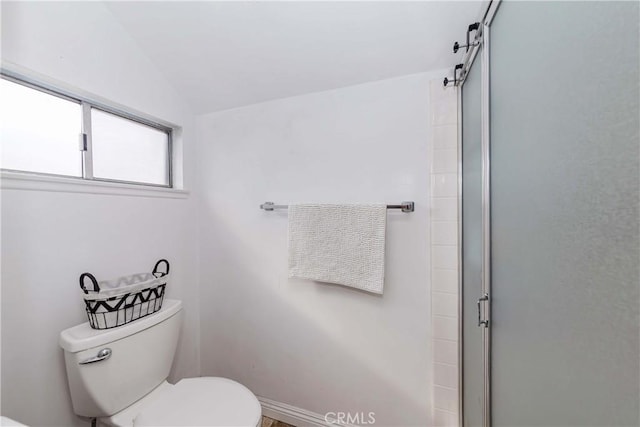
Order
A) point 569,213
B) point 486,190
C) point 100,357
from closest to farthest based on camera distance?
point 569,213 < point 486,190 < point 100,357

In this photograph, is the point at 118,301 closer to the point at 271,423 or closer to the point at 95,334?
the point at 95,334

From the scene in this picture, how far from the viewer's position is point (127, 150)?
53.5 inches

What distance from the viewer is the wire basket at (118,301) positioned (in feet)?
3.20

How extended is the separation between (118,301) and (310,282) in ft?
2.82

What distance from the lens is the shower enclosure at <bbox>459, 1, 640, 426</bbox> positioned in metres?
0.30

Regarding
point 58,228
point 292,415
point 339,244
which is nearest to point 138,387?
point 58,228

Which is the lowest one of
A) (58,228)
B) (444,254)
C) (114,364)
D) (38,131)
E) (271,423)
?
(271,423)

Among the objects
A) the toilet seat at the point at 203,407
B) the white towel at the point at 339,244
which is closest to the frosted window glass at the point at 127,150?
the white towel at the point at 339,244

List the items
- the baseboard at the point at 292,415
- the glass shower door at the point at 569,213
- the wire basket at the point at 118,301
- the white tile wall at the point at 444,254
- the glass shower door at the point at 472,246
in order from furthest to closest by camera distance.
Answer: the baseboard at the point at 292,415, the white tile wall at the point at 444,254, the wire basket at the point at 118,301, the glass shower door at the point at 472,246, the glass shower door at the point at 569,213

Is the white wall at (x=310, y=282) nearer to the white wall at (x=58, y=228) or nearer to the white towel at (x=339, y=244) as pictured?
the white towel at (x=339, y=244)

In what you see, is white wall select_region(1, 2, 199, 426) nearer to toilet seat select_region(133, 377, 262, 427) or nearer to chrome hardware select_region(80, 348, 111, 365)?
chrome hardware select_region(80, 348, 111, 365)

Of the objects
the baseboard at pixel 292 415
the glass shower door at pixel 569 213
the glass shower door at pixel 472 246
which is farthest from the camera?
the baseboard at pixel 292 415

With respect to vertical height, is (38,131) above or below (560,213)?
above

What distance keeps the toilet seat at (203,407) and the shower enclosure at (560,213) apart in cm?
85
